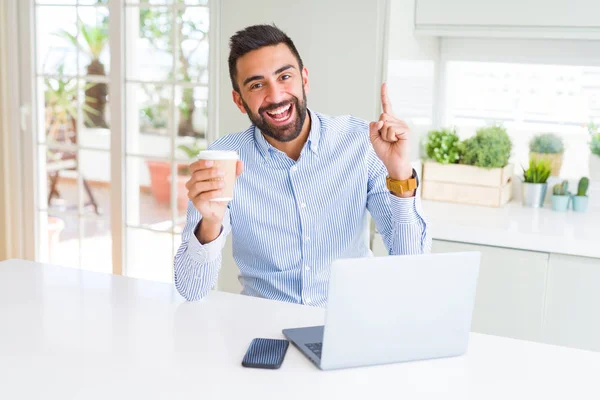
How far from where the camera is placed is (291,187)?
2.12m

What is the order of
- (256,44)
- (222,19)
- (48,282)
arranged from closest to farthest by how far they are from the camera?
(48,282), (256,44), (222,19)

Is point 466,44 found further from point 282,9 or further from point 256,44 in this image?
point 256,44

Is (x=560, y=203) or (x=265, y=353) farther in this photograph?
(x=560, y=203)

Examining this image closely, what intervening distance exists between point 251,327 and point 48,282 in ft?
2.03

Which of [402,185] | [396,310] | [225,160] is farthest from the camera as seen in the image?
[402,185]

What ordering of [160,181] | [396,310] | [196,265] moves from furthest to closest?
1. [160,181]
2. [196,265]
3. [396,310]

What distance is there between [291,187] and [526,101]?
1652 mm

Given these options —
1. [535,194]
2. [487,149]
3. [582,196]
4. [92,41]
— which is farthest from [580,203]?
Answer: [92,41]

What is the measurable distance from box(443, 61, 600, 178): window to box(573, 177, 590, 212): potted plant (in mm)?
228

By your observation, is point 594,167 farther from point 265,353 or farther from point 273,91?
point 265,353

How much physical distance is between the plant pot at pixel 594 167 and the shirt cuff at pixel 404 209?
62.2 inches

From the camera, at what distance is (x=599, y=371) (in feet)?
4.74

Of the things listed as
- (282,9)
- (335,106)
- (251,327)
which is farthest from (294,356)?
(282,9)

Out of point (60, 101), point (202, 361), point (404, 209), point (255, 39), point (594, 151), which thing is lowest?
point (202, 361)
